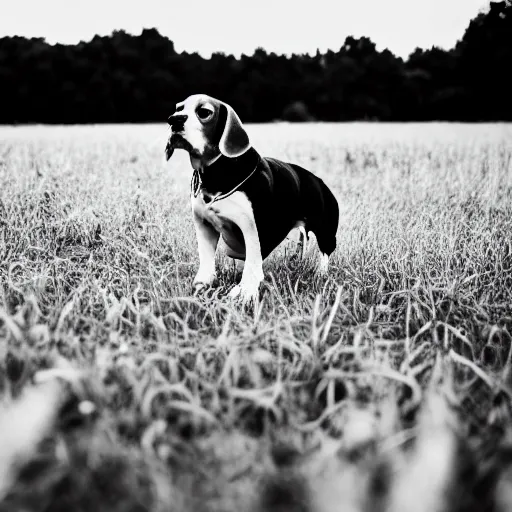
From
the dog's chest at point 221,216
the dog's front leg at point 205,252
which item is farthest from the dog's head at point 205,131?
the dog's front leg at point 205,252

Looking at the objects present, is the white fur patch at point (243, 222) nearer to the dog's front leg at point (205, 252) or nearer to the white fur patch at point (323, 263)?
the dog's front leg at point (205, 252)

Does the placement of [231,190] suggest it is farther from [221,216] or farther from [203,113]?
[203,113]

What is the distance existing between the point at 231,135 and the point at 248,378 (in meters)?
1.05

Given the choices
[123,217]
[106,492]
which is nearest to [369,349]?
[106,492]

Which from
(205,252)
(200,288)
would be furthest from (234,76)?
(200,288)

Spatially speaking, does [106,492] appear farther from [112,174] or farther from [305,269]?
[112,174]

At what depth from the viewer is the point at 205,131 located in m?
2.13

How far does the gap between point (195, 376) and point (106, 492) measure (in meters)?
0.45

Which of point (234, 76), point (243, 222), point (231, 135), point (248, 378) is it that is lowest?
point (248, 378)

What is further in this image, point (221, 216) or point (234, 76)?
point (234, 76)

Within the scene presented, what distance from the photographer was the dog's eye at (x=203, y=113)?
6.94ft

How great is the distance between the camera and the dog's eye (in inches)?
83.3

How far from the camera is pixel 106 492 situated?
3.62 feet

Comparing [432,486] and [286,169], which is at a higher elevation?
[286,169]
